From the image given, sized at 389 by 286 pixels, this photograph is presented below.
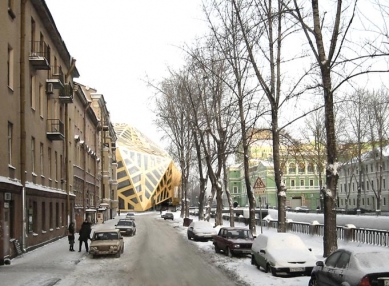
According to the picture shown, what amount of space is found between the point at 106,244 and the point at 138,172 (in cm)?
8925

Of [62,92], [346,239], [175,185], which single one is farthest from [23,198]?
[175,185]

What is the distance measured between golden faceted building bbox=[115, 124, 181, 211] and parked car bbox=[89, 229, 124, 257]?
8570 cm

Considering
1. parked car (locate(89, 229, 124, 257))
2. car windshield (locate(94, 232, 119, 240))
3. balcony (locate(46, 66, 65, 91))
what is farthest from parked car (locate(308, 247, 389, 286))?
balcony (locate(46, 66, 65, 91))

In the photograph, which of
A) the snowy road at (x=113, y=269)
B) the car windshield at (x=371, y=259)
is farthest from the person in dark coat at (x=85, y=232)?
the car windshield at (x=371, y=259)

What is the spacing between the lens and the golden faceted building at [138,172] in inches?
4380

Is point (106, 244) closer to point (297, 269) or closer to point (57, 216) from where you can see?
point (297, 269)

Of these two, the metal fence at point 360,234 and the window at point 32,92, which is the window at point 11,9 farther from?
the metal fence at point 360,234

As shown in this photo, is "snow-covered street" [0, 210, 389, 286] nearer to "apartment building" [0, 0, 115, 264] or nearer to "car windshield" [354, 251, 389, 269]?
"car windshield" [354, 251, 389, 269]

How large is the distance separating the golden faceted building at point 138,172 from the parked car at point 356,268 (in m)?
100

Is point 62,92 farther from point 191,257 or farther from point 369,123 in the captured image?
point 369,123

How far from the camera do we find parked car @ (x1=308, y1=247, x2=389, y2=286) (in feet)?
30.7

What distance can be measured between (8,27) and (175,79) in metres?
20.3

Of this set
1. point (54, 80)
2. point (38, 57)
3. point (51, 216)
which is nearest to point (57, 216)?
point (51, 216)

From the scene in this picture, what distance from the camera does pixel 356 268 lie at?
9.91 metres
